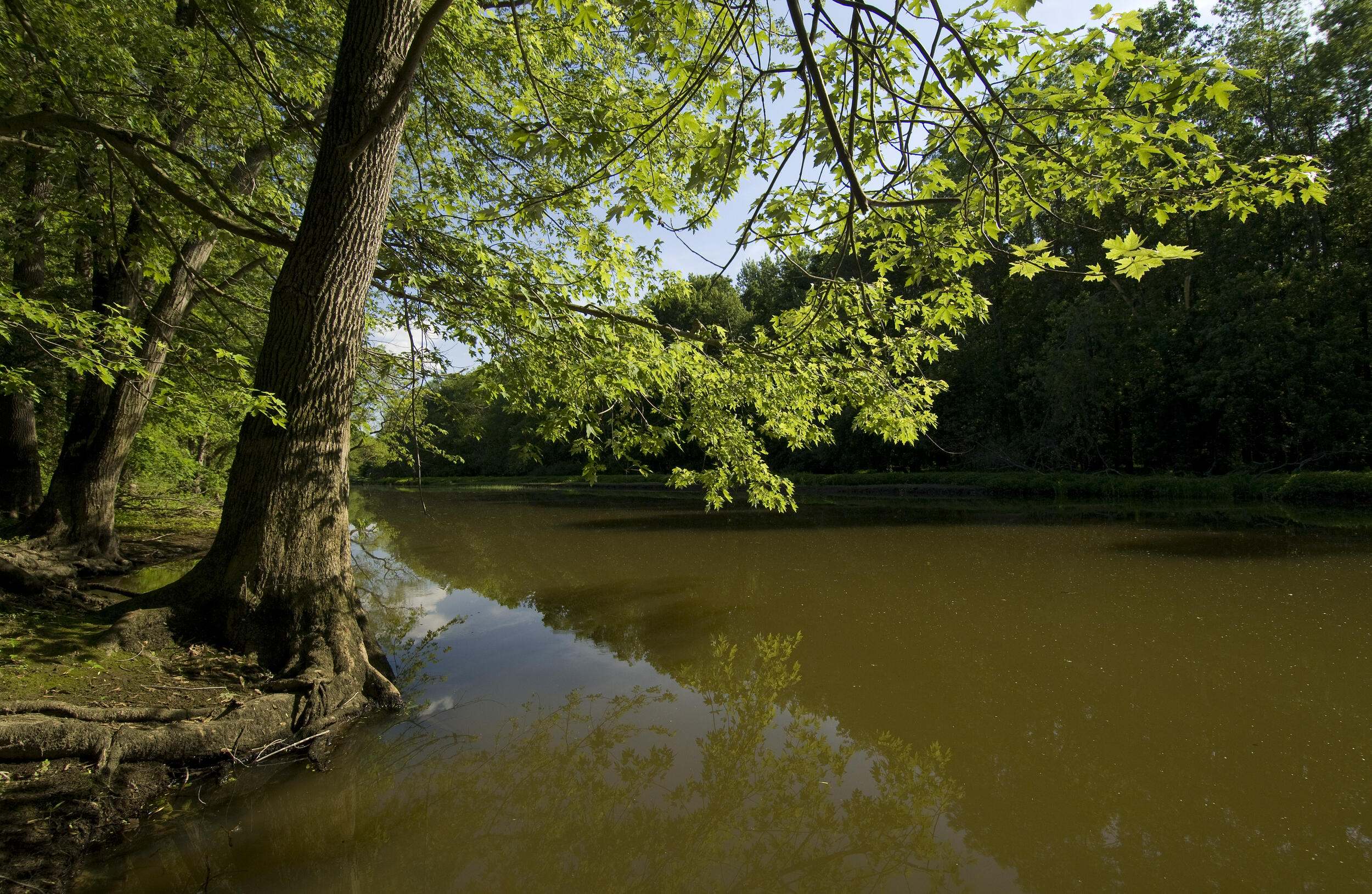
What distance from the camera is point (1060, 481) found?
23.0 metres

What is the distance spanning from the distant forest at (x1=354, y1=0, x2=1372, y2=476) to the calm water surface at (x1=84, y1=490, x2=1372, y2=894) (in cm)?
1066

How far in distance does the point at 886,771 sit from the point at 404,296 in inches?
190

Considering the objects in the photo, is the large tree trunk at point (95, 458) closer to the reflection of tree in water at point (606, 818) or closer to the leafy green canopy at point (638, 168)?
the leafy green canopy at point (638, 168)

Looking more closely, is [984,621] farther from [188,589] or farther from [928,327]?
[188,589]

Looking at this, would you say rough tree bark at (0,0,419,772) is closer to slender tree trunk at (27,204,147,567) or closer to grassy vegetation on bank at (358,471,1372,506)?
slender tree trunk at (27,204,147,567)

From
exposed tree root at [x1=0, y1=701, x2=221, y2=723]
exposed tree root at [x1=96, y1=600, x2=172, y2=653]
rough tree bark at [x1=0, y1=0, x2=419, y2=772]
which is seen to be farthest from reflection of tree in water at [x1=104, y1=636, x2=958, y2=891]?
exposed tree root at [x1=96, y1=600, x2=172, y2=653]

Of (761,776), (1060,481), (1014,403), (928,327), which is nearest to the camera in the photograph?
(761,776)

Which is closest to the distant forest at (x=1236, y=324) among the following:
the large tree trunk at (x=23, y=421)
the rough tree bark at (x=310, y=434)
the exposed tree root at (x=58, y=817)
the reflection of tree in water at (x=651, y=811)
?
the large tree trunk at (x=23, y=421)

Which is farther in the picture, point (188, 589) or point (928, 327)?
point (928, 327)

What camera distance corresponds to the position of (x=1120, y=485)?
21344mm

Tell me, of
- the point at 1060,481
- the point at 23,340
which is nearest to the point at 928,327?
the point at 23,340

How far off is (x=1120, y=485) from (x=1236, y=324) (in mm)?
6420

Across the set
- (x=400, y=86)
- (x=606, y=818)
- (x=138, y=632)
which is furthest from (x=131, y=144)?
(x=606, y=818)

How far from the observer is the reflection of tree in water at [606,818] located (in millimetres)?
2668
